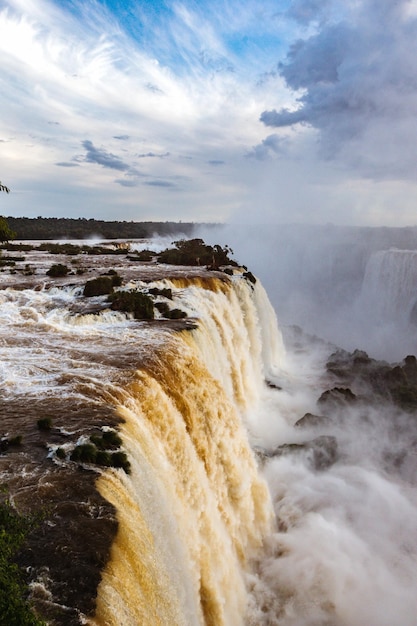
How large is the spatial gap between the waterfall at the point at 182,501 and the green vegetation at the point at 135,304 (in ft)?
6.33

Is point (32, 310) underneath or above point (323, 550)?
above

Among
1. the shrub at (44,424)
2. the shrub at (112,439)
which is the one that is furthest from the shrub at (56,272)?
the shrub at (112,439)

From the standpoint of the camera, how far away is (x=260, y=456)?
624 inches

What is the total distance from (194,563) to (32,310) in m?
10.6

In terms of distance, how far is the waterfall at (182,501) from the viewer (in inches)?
207

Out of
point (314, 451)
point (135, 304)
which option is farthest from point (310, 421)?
point (135, 304)

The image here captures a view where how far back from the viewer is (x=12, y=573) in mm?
4633

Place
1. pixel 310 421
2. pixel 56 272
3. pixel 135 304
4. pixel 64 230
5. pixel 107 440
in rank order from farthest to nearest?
pixel 64 230 → pixel 56 272 → pixel 310 421 → pixel 135 304 → pixel 107 440

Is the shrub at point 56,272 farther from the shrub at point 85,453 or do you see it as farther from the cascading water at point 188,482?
the shrub at point 85,453

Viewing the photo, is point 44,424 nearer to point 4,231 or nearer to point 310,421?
point 4,231

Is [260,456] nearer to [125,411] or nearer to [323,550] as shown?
[323,550]

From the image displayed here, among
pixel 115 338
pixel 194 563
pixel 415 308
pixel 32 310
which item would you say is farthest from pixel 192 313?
pixel 415 308

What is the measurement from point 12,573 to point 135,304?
1188 centimetres

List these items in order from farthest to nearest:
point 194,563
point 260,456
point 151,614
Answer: point 260,456, point 194,563, point 151,614
